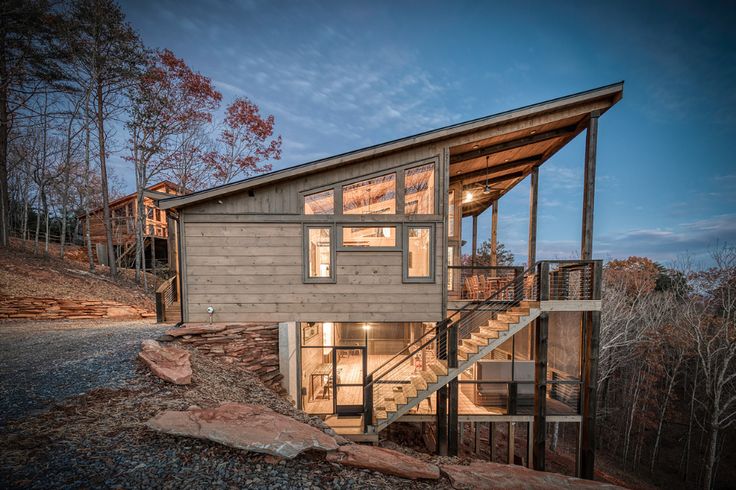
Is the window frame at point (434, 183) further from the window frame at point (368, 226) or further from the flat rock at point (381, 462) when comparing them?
the flat rock at point (381, 462)

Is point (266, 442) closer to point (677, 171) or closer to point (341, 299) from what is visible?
point (341, 299)

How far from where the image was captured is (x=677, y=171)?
142 m

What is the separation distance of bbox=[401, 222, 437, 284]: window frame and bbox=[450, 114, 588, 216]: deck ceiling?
2.62 meters

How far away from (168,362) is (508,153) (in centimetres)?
1079

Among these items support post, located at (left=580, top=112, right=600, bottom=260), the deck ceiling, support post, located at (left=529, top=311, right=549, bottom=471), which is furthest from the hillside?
support post, located at (left=580, top=112, right=600, bottom=260)

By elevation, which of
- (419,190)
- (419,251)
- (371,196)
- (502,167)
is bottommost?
(419,251)

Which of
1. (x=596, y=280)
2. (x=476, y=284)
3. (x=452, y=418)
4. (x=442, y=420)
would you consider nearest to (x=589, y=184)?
(x=596, y=280)

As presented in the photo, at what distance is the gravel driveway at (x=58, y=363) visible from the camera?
12.9 feet

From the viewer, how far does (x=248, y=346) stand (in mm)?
7008

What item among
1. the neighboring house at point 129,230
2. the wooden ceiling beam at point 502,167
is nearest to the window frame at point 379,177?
the wooden ceiling beam at point 502,167

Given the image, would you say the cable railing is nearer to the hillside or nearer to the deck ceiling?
the deck ceiling

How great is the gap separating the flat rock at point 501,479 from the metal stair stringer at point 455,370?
213cm

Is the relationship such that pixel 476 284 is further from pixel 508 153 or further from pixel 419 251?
pixel 508 153

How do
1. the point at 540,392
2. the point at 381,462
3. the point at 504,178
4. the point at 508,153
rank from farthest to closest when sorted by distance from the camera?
the point at 504,178
the point at 508,153
the point at 540,392
the point at 381,462
